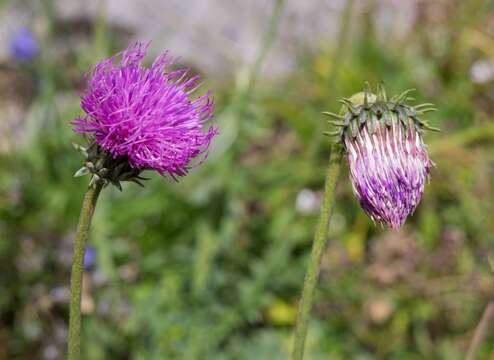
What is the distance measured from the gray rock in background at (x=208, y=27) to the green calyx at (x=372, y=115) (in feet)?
11.7

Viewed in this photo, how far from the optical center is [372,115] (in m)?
1.82

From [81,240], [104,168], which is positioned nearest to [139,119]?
[104,168]

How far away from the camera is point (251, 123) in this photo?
418 centimetres

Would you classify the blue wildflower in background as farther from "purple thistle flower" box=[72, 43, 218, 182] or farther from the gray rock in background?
"purple thistle flower" box=[72, 43, 218, 182]

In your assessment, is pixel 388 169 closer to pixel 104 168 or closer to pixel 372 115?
pixel 372 115

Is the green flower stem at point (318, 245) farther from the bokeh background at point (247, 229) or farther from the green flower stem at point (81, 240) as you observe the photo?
the bokeh background at point (247, 229)

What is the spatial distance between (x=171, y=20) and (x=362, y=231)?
2.16 meters

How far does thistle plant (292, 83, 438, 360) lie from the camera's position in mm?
1810

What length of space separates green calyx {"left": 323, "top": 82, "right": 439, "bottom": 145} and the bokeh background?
168 cm

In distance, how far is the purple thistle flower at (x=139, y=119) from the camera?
1812 millimetres

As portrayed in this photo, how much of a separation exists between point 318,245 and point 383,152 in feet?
0.90

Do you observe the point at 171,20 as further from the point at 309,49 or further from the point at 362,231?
the point at 362,231

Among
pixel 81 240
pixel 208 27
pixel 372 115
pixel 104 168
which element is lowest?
pixel 81 240

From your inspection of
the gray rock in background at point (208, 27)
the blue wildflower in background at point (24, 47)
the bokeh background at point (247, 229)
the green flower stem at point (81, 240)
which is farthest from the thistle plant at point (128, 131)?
the gray rock in background at point (208, 27)
